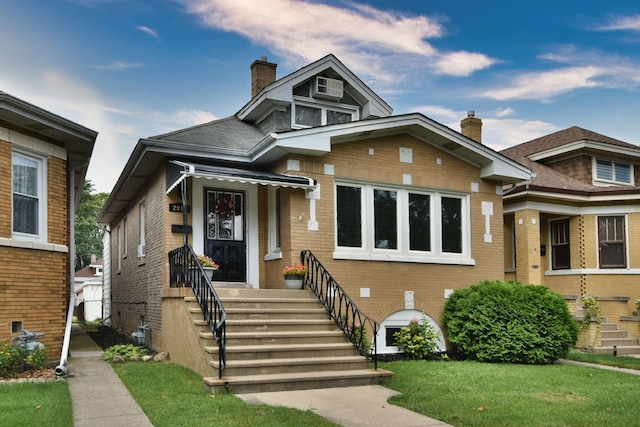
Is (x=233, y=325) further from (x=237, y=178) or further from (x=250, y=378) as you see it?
(x=237, y=178)

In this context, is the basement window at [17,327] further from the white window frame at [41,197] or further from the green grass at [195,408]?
the green grass at [195,408]

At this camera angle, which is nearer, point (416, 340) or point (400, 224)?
point (416, 340)

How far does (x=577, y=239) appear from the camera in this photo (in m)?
17.4

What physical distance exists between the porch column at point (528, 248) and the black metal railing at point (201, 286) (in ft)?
32.2

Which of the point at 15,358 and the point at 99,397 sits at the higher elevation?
the point at 15,358

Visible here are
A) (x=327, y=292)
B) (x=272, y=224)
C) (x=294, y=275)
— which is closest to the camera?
(x=327, y=292)

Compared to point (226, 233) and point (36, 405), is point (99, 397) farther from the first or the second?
point (226, 233)

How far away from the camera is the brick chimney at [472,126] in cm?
2017

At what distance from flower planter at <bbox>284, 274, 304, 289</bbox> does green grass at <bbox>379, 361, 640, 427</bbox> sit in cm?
214

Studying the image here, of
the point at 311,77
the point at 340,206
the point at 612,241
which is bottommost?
the point at 612,241

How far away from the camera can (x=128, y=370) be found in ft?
32.4

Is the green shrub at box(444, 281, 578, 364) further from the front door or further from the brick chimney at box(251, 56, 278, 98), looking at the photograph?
the brick chimney at box(251, 56, 278, 98)

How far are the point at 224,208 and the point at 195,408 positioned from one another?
621 cm

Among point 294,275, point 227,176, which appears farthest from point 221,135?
point 294,275
